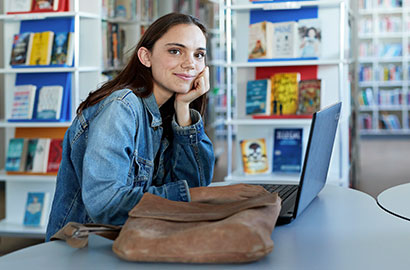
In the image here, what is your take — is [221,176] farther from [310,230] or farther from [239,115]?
[310,230]

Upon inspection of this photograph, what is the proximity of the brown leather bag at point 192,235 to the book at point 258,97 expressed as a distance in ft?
8.58

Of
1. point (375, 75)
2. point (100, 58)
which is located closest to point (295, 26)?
point (100, 58)

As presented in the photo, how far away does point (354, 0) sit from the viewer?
5145 millimetres

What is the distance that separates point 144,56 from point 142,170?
1.15 feet

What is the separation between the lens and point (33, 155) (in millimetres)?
3705

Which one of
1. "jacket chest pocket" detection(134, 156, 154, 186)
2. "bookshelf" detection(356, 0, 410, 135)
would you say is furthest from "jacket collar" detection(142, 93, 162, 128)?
"bookshelf" detection(356, 0, 410, 135)

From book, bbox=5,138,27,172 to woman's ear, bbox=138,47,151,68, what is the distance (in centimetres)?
225

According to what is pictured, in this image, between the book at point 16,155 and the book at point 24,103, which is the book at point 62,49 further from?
the book at point 16,155

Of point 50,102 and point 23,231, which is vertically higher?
point 50,102

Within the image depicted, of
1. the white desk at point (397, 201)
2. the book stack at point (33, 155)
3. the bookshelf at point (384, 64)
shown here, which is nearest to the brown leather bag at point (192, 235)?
the white desk at point (397, 201)

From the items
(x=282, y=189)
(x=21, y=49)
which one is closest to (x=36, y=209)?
(x=21, y=49)

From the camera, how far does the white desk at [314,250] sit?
0.95 metres

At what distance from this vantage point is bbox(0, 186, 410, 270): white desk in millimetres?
950

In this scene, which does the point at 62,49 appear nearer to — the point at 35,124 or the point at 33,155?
the point at 35,124
